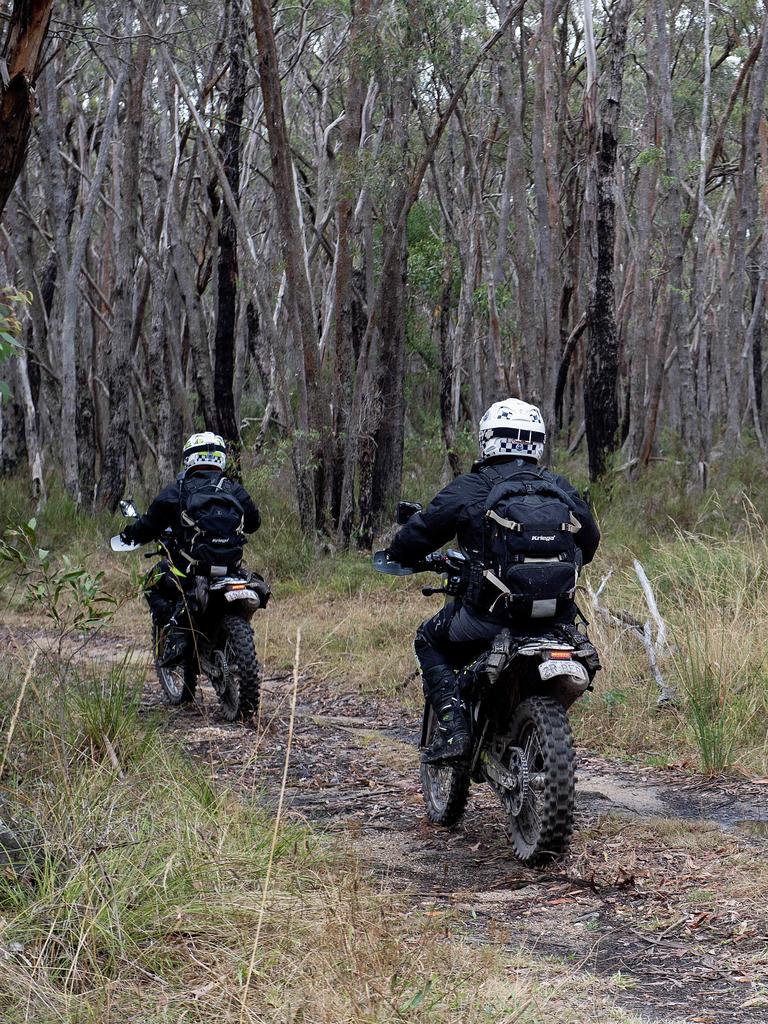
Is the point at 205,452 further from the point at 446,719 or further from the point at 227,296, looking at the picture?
the point at 227,296

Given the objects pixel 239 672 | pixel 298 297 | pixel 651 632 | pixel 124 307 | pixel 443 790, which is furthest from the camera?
pixel 124 307

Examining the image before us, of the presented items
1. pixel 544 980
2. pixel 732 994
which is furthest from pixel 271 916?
pixel 732 994

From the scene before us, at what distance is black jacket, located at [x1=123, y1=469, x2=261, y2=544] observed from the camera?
841 centimetres

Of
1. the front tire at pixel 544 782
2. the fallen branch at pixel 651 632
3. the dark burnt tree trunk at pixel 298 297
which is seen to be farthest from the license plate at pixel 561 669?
the dark burnt tree trunk at pixel 298 297

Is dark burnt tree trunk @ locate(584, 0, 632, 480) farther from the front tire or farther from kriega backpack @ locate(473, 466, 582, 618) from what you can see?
the front tire

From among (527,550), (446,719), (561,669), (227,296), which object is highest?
(227,296)

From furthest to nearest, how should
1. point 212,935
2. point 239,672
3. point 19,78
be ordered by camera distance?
point 239,672
point 19,78
point 212,935

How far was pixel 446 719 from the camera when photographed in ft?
18.6

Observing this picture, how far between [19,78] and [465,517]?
8.34 ft

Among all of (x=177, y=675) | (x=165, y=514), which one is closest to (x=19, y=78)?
(x=165, y=514)

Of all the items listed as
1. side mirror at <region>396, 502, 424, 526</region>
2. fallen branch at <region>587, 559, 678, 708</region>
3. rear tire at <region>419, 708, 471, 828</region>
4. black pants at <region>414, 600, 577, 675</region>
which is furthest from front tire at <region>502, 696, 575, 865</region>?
fallen branch at <region>587, 559, 678, 708</region>

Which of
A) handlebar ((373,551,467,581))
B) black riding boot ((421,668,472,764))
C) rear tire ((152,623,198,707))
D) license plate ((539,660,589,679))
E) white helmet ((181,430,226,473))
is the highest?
white helmet ((181,430,226,473))

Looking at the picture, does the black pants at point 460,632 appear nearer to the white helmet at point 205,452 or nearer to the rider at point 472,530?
the rider at point 472,530

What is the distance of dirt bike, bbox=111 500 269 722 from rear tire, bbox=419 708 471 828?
208 centimetres
